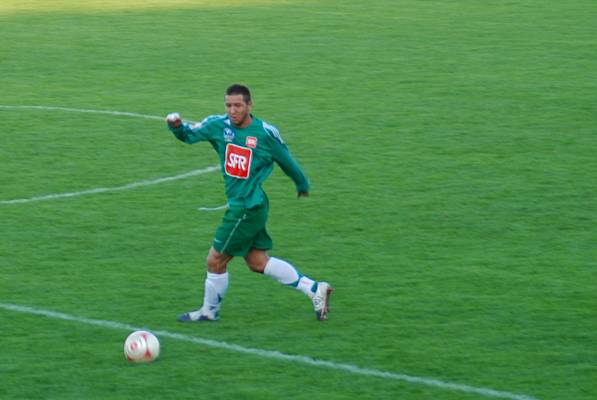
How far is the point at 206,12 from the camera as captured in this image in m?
24.8

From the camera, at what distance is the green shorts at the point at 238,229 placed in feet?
29.0

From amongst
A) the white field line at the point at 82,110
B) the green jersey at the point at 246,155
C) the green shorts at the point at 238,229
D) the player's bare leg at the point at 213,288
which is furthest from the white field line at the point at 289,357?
the white field line at the point at 82,110

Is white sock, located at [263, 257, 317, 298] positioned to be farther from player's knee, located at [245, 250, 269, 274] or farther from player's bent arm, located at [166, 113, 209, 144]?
player's bent arm, located at [166, 113, 209, 144]

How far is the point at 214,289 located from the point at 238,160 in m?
0.87

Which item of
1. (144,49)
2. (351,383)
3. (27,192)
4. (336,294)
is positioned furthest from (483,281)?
(144,49)

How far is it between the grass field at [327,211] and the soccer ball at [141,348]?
0.20 feet

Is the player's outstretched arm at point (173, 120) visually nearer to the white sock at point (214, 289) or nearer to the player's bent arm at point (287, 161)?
the player's bent arm at point (287, 161)

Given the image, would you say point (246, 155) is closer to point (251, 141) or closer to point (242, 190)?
point (251, 141)

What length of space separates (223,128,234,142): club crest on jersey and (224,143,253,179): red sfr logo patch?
0.11 feet

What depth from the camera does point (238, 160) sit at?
29.1ft

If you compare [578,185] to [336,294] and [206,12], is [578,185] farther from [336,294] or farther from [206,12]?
[206,12]

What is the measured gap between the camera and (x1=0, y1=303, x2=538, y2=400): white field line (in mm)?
7625

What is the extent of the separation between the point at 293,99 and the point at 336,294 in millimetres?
7709

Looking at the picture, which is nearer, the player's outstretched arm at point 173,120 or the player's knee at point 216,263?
the player's outstretched arm at point 173,120
